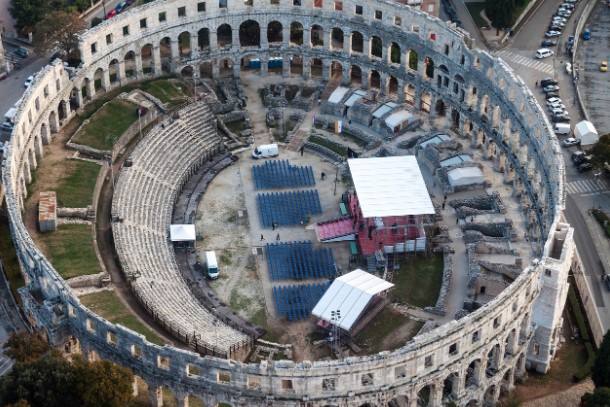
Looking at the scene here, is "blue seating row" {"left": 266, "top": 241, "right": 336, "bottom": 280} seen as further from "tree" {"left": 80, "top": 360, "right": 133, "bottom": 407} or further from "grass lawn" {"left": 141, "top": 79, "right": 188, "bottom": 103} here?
"tree" {"left": 80, "top": 360, "right": 133, "bottom": 407}

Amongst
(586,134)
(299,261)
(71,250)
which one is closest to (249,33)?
(299,261)

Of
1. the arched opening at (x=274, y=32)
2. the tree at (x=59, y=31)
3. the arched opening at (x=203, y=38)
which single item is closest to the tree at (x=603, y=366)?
the arched opening at (x=274, y=32)

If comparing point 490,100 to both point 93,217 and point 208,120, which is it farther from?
point 93,217

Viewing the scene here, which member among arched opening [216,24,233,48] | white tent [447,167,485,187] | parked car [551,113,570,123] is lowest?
white tent [447,167,485,187]

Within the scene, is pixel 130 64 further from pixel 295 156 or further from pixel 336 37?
pixel 336 37

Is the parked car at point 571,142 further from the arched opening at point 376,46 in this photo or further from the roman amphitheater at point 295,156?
the arched opening at point 376,46

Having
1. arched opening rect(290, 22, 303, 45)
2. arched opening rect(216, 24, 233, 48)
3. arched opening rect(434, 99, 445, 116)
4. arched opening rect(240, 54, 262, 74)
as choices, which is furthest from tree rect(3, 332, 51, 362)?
arched opening rect(290, 22, 303, 45)
